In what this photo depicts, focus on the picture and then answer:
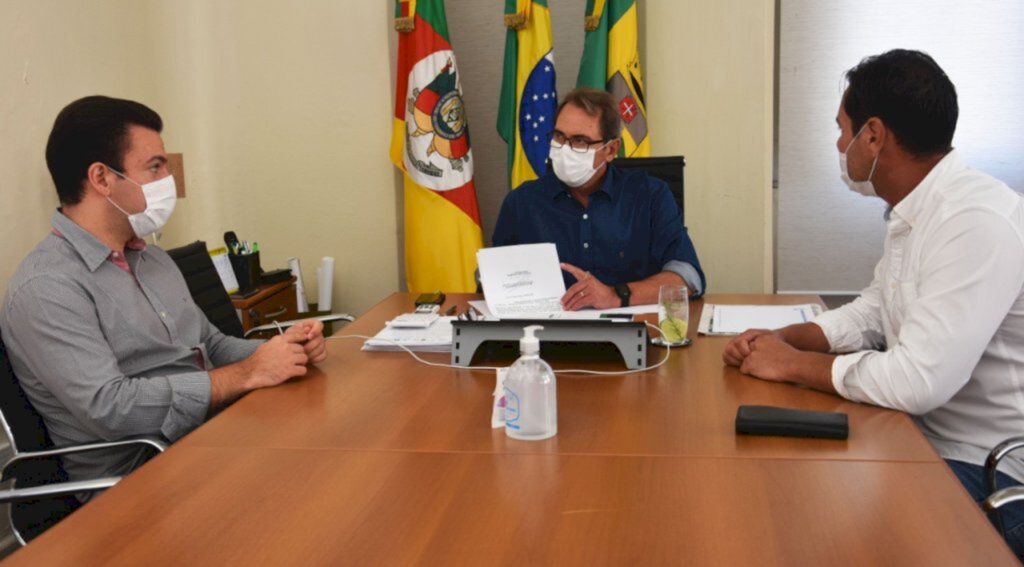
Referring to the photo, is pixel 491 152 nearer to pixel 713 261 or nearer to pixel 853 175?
pixel 713 261

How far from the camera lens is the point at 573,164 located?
9.48 feet

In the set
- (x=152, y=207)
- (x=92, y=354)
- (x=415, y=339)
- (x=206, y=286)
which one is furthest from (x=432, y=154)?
(x=92, y=354)

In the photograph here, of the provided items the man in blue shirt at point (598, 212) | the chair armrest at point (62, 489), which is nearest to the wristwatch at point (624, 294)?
the man in blue shirt at point (598, 212)

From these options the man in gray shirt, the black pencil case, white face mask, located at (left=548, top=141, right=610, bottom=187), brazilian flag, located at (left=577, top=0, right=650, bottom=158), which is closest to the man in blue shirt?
white face mask, located at (left=548, top=141, right=610, bottom=187)

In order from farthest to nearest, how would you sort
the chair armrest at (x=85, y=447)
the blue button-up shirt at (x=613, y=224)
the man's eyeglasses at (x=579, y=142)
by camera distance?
the blue button-up shirt at (x=613, y=224), the man's eyeglasses at (x=579, y=142), the chair armrest at (x=85, y=447)

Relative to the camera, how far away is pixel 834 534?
46.6 inches

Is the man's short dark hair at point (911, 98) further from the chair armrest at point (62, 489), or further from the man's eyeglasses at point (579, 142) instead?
the chair armrest at point (62, 489)

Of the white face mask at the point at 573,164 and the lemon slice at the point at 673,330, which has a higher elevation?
the white face mask at the point at 573,164

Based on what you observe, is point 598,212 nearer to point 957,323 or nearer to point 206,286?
point 206,286

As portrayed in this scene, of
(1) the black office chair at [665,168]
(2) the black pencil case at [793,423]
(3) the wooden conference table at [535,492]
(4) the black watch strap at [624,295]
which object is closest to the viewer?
(3) the wooden conference table at [535,492]

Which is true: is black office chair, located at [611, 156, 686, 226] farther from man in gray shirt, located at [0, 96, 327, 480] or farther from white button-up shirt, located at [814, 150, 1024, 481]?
man in gray shirt, located at [0, 96, 327, 480]

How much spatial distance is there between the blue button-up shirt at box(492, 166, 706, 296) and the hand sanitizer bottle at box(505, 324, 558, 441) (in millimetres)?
1423

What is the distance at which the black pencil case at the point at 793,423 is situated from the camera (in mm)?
1547

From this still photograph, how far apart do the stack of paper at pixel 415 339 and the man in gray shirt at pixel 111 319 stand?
0.19 m
